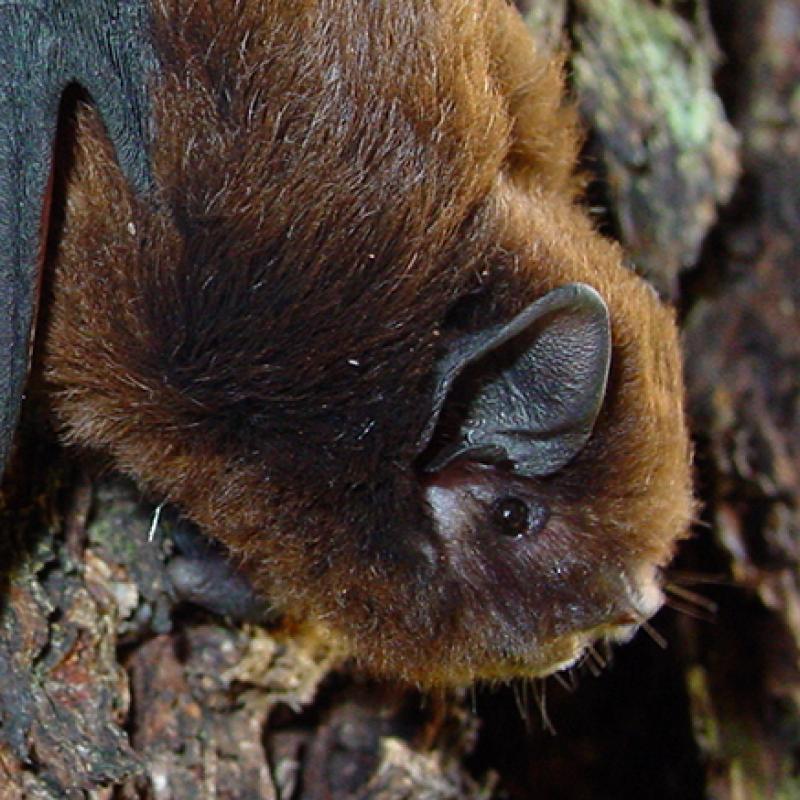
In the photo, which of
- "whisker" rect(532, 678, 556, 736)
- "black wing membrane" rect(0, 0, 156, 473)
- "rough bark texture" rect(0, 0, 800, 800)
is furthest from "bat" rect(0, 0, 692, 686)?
"whisker" rect(532, 678, 556, 736)

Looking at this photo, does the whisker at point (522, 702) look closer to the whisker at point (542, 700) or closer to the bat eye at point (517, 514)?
the whisker at point (542, 700)

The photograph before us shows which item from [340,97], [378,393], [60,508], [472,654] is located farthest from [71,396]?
[472,654]

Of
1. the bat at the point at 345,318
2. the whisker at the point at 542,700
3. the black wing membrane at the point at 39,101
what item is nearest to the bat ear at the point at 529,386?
the bat at the point at 345,318

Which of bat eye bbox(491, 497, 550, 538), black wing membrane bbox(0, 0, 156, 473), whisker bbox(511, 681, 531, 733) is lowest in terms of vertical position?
whisker bbox(511, 681, 531, 733)

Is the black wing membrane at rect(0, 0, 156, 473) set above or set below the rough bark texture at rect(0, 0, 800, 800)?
above

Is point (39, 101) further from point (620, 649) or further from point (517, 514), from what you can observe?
point (620, 649)

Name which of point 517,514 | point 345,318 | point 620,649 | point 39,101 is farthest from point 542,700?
point 39,101

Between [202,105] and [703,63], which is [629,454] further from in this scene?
[703,63]

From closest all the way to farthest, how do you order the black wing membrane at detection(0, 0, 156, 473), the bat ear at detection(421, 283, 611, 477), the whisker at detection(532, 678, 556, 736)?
1. the bat ear at detection(421, 283, 611, 477)
2. the black wing membrane at detection(0, 0, 156, 473)
3. the whisker at detection(532, 678, 556, 736)

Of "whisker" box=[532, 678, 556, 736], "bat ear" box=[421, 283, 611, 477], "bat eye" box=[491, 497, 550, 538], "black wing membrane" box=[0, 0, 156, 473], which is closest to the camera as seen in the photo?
"bat ear" box=[421, 283, 611, 477]

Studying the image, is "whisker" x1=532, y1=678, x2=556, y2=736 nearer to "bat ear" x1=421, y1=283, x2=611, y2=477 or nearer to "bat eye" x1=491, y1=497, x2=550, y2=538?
"bat eye" x1=491, y1=497, x2=550, y2=538
